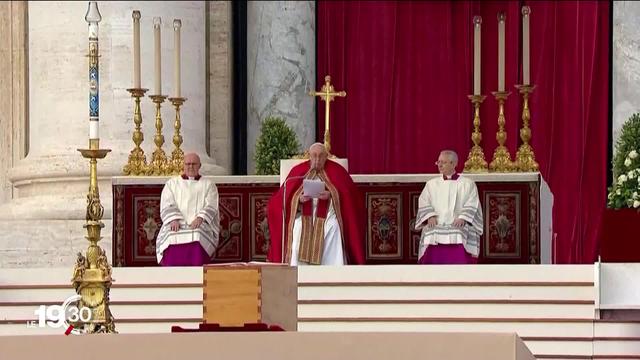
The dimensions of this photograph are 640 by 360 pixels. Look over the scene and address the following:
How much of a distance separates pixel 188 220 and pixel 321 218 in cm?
102

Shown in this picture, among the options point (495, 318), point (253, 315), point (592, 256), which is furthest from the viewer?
point (592, 256)

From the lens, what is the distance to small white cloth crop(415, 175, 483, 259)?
1498cm

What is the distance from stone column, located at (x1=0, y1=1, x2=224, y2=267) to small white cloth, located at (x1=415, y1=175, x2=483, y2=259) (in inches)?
128

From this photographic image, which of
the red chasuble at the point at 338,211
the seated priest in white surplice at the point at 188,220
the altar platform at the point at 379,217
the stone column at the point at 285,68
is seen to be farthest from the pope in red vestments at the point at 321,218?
the stone column at the point at 285,68

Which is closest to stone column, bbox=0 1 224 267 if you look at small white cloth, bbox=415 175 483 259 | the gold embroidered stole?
the gold embroidered stole

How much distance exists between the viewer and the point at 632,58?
1838 cm

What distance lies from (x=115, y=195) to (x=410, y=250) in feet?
7.74

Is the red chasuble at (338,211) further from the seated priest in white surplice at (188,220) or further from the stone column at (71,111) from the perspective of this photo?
the stone column at (71,111)

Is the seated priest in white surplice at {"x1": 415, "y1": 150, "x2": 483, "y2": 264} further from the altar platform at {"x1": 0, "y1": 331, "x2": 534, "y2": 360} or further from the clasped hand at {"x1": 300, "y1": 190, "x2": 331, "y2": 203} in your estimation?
the altar platform at {"x1": 0, "y1": 331, "x2": 534, "y2": 360}

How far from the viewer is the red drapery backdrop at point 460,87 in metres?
19.3

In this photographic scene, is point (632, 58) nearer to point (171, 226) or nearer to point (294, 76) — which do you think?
point (294, 76)

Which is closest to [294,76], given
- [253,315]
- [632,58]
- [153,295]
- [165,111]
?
[165,111]

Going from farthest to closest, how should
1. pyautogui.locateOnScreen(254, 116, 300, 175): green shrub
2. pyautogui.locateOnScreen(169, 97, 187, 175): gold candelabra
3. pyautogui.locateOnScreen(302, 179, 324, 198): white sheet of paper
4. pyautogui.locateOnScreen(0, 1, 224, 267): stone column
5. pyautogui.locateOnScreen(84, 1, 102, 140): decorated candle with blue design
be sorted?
pyautogui.locateOnScreen(0, 1, 224, 267): stone column → pyautogui.locateOnScreen(254, 116, 300, 175): green shrub → pyautogui.locateOnScreen(169, 97, 187, 175): gold candelabra → pyautogui.locateOnScreen(302, 179, 324, 198): white sheet of paper → pyautogui.locateOnScreen(84, 1, 102, 140): decorated candle with blue design

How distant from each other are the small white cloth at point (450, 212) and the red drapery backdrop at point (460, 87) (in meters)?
4.14
